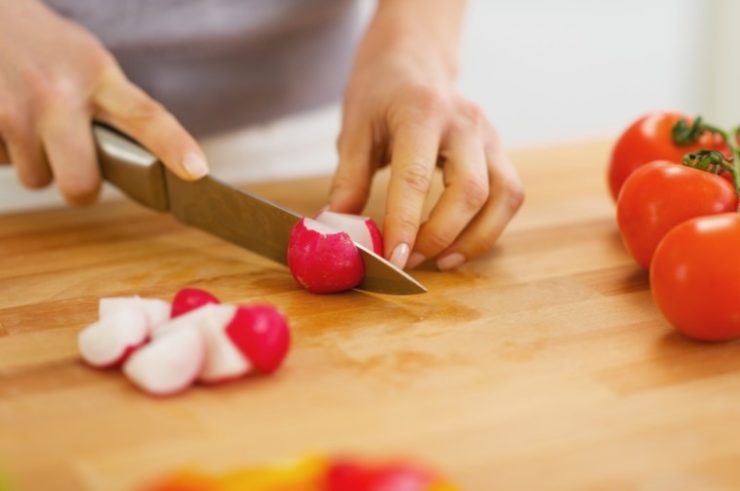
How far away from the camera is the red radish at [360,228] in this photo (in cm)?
126

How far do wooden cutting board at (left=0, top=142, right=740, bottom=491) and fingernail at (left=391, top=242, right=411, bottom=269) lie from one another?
0.12 ft

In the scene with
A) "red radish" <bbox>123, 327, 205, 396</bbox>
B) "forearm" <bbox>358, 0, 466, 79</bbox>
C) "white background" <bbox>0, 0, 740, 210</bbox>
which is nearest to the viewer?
"red radish" <bbox>123, 327, 205, 396</bbox>

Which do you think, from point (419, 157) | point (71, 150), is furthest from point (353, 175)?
point (71, 150)

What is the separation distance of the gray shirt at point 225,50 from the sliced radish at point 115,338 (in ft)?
2.70

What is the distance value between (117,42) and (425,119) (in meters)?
0.61

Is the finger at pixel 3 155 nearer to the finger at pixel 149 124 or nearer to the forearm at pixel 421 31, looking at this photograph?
the finger at pixel 149 124

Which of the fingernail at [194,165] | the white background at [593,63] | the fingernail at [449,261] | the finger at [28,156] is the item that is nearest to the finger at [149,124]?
the fingernail at [194,165]

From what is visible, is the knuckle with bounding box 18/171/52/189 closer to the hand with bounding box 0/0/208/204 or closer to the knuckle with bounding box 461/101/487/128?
the hand with bounding box 0/0/208/204

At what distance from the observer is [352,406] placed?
0.94 meters

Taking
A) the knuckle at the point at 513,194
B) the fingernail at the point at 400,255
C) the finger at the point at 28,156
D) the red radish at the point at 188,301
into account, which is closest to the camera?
the red radish at the point at 188,301

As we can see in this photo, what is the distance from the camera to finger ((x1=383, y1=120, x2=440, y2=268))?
4.20 feet

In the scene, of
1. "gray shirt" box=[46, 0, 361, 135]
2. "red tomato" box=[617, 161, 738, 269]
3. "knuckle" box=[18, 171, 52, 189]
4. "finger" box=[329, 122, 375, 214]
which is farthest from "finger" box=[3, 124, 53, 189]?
"red tomato" box=[617, 161, 738, 269]

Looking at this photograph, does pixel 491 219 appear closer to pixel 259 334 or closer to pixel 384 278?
pixel 384 278

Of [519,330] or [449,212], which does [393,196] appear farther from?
[519,330]
